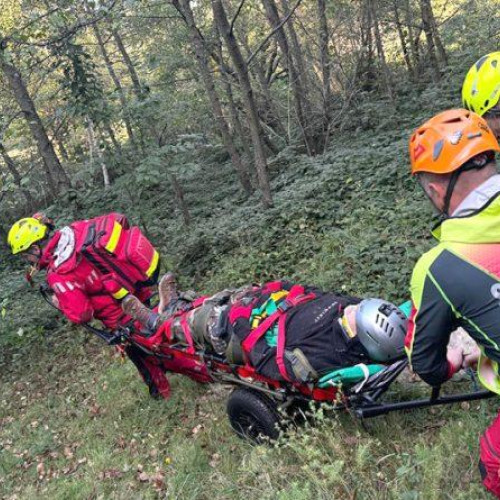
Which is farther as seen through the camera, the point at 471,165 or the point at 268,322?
the point at 268,322

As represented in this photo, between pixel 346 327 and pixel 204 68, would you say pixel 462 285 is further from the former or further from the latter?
pixel 204 68

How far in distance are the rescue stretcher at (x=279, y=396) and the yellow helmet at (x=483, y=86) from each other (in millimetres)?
2116

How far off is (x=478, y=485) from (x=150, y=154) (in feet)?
26.2

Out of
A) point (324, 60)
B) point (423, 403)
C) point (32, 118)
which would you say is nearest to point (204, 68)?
point (32, 118)

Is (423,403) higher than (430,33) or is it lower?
lower

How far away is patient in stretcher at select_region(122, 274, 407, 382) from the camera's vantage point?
3.44 m

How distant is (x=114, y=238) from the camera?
5730mm

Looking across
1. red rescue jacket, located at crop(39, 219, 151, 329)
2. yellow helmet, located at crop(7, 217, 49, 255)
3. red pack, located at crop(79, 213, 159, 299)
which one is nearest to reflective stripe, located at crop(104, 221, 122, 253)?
red pack, located at crop(79, 213, 159, 299)

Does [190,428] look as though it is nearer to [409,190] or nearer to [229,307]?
[229,307]

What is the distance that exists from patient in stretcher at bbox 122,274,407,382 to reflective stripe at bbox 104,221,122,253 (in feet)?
4.89

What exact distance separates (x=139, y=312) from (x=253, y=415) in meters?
2.16

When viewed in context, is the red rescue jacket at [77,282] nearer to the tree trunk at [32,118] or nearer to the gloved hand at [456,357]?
the gloved hand at [456,357]

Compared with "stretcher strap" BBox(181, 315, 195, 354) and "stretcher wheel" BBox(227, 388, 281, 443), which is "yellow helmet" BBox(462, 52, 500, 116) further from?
"stretcher strap" BBox(181, 315, 195, 354)

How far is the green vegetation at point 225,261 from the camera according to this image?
370 cm
